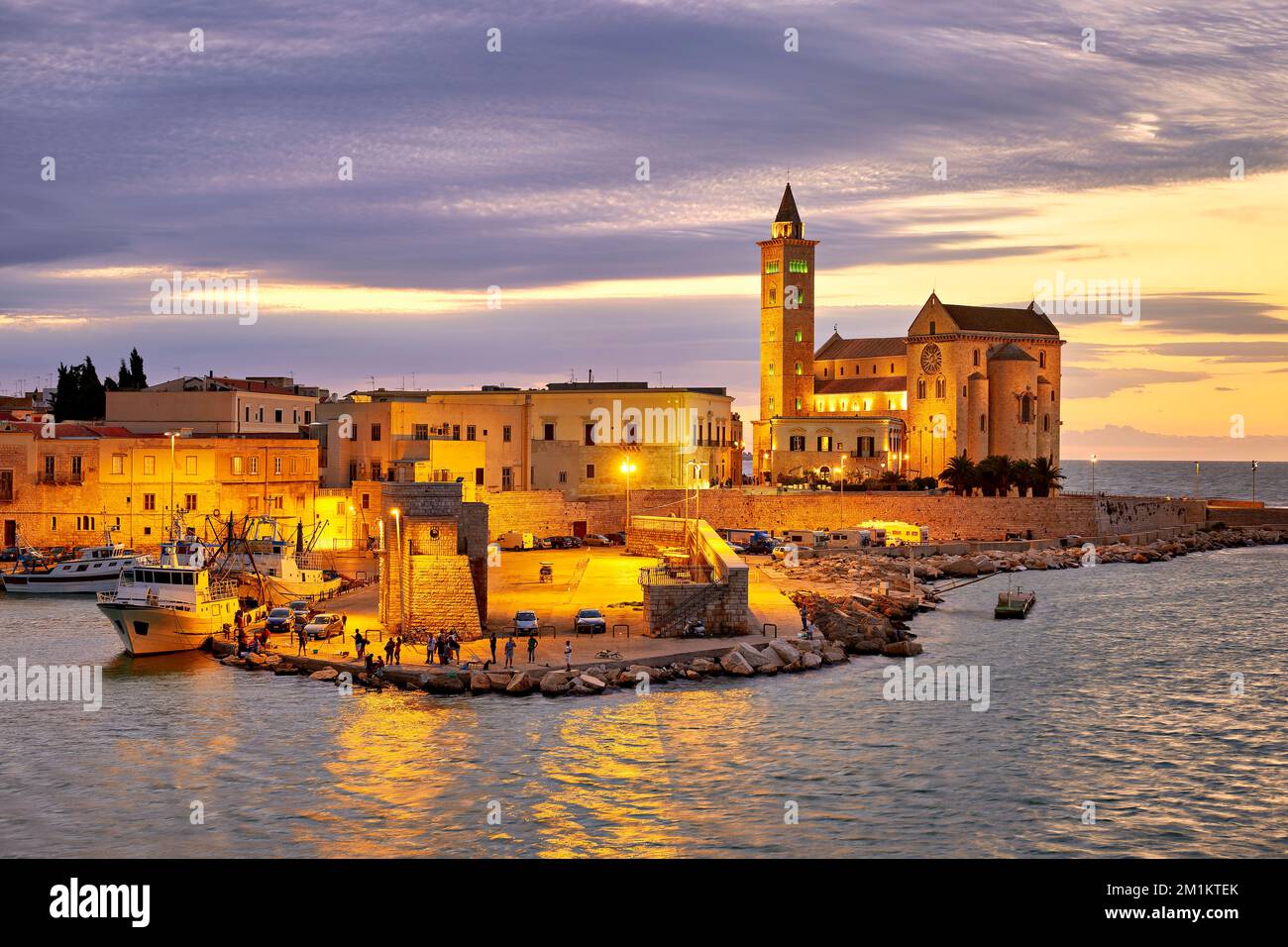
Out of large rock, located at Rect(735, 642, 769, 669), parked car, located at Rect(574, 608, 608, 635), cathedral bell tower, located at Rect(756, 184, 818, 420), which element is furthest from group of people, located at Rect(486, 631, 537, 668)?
cathedral bell tower, located at Rect(756, 184, 818, 420)

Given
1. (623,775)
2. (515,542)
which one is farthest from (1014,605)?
(623,775)

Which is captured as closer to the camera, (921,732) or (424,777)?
A: (424,777)

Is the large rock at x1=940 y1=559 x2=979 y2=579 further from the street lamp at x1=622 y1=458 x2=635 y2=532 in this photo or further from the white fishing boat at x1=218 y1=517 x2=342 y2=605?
the white fishing boat at x1=218 y1=517 x2=342 y2=605

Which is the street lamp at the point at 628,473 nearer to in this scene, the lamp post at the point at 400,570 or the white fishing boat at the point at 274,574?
the white fishing boat at the point at 274,574

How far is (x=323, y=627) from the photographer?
37.2 m

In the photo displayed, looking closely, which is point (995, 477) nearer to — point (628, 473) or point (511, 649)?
point (628, 473)

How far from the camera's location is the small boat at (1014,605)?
48812 mm

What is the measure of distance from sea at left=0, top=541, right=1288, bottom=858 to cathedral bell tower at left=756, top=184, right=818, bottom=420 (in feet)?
209

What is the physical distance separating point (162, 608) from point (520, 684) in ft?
44.5

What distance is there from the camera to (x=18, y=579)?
52.9 m
